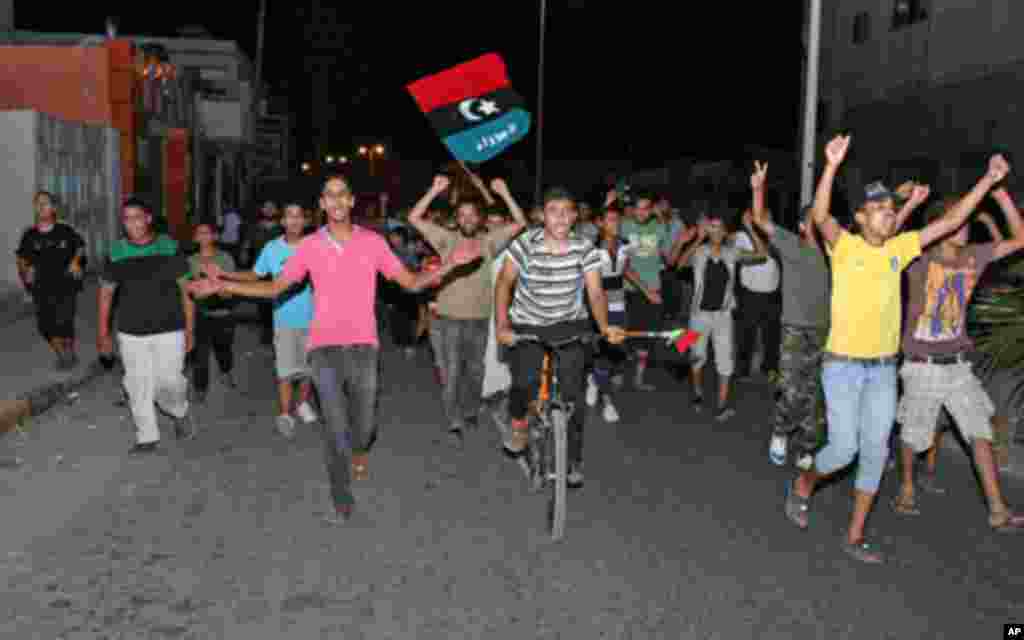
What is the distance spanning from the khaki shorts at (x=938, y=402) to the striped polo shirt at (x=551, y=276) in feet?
6.91

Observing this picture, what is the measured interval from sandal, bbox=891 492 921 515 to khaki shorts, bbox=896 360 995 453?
374mm

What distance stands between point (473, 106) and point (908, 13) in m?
20.3

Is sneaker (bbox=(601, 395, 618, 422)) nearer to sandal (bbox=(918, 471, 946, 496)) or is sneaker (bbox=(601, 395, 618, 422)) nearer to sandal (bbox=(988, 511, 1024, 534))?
sandal (bbox=(918, 471, 946, 496))

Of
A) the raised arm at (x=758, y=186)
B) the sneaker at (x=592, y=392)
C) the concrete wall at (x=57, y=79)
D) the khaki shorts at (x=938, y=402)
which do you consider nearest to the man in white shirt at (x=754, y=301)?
the sneaker at (x=592, y=392)

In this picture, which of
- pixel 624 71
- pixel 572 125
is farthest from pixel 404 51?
pixel 624 71

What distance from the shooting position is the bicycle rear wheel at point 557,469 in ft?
21.0

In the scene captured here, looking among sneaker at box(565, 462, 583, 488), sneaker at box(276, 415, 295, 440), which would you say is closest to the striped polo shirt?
sneaker at box(565, 462, 583, 488)

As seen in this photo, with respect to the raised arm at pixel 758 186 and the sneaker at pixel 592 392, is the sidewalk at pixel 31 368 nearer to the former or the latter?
the sneaker at pixel 592 392

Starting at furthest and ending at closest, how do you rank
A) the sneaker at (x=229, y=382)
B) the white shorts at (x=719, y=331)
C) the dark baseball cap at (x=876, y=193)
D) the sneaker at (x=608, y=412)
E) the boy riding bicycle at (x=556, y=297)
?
the sneaker at (x=229, y=382) → the white shorts at (x=719, y=331) → the sneaker at (x=608, y=412) → the boy riding bicycle at (x=556, y=297) → the dark baseball cap at (x=876, y=193)

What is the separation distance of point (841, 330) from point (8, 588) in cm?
457

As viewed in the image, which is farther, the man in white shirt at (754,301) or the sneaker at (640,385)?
the sneaker at (640,385)

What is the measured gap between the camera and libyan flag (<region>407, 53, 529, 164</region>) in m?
12.1

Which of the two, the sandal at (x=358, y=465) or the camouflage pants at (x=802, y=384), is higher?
the camouflage pants at (x=802, y=384)

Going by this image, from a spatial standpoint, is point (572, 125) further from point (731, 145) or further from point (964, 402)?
point (964, 402)
